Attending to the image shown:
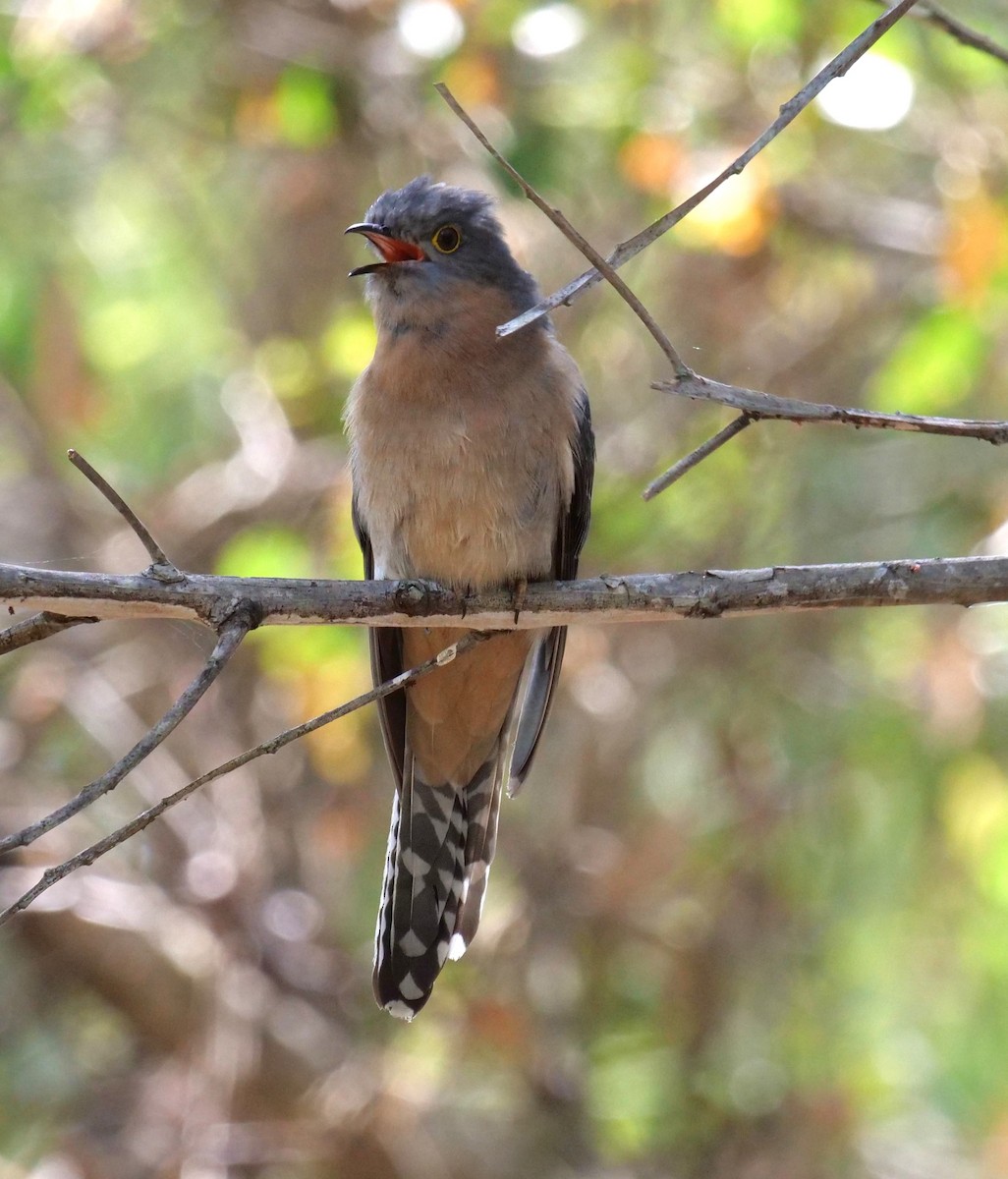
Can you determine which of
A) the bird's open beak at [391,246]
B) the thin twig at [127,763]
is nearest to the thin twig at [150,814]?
the thin twig at [127,763]

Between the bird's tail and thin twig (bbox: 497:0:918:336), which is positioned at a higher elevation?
thin twig (bbox: 497:0:918:336)

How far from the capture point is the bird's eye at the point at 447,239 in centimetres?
516

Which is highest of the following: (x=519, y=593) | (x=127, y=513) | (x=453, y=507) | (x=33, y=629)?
(x=453, y=507)

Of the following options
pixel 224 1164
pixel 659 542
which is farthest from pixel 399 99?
pixel 224 1164

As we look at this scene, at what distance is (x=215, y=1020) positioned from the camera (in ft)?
21.7

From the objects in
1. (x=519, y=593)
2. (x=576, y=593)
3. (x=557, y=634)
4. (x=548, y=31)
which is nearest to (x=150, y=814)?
(x=576, y=593)

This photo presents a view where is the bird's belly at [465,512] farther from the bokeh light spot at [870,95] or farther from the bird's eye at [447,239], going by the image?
the bokeh light spot at [870,95]

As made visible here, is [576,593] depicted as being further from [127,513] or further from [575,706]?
[575,706]

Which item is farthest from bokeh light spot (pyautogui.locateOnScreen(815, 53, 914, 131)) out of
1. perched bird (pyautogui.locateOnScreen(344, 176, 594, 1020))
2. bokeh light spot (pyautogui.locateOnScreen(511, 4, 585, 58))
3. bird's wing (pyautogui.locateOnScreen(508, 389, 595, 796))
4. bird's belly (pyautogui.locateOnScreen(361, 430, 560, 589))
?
bird's belly (pyautogui.locateOnScreen(361, 430, 560, 589))

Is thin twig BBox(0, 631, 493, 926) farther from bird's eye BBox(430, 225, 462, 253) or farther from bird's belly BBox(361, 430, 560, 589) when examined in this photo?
bird's eye BBox(430, 225, 462, 253)

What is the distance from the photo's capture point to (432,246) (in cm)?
516

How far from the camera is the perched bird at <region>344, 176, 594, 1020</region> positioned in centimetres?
466

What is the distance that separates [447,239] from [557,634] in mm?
1511

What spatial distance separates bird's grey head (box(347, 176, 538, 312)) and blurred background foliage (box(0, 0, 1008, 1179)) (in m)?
1.03
